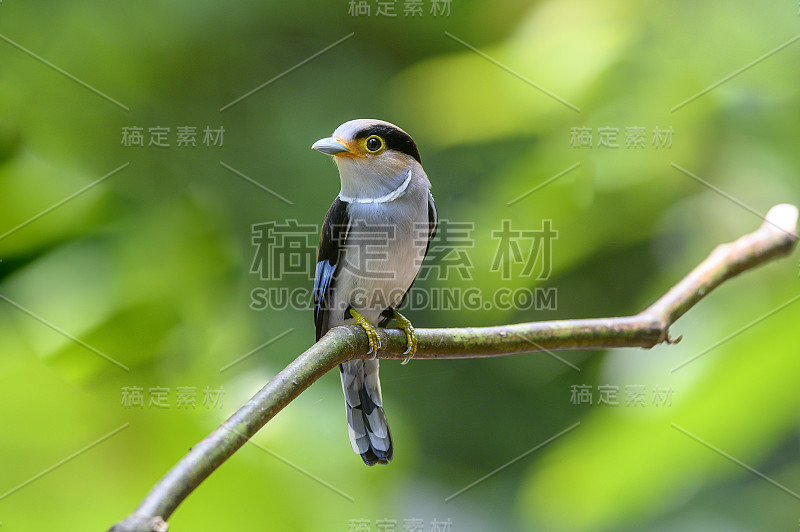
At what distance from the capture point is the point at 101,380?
1.58 m

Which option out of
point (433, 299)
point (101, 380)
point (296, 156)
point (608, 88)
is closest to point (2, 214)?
point (101, 380)

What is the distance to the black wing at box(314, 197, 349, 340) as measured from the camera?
4.60 ft

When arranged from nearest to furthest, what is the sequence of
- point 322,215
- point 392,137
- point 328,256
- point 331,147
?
point 331,147 < point 392,137 < point 328,256 < point 322,215

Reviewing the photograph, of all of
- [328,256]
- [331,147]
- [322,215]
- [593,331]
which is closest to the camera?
[593,331]

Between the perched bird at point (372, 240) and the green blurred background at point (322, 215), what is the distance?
0.22 m

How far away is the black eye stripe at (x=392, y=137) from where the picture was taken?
1.26 metres

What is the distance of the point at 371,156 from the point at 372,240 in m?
0.17

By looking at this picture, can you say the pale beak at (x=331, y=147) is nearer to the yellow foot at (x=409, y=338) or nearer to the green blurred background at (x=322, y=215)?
the yellow foot at (x=409, y=338)

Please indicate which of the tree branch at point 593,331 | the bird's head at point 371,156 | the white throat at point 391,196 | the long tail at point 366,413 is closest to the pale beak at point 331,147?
the bird's head at point 371,156

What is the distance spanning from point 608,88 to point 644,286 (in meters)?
0.54

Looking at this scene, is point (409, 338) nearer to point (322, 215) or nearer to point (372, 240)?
point (372, 240)

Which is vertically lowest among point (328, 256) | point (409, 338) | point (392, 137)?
point (409, 338)

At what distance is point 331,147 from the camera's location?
120 centimetres

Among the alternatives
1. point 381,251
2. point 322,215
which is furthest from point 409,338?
point 322,215
